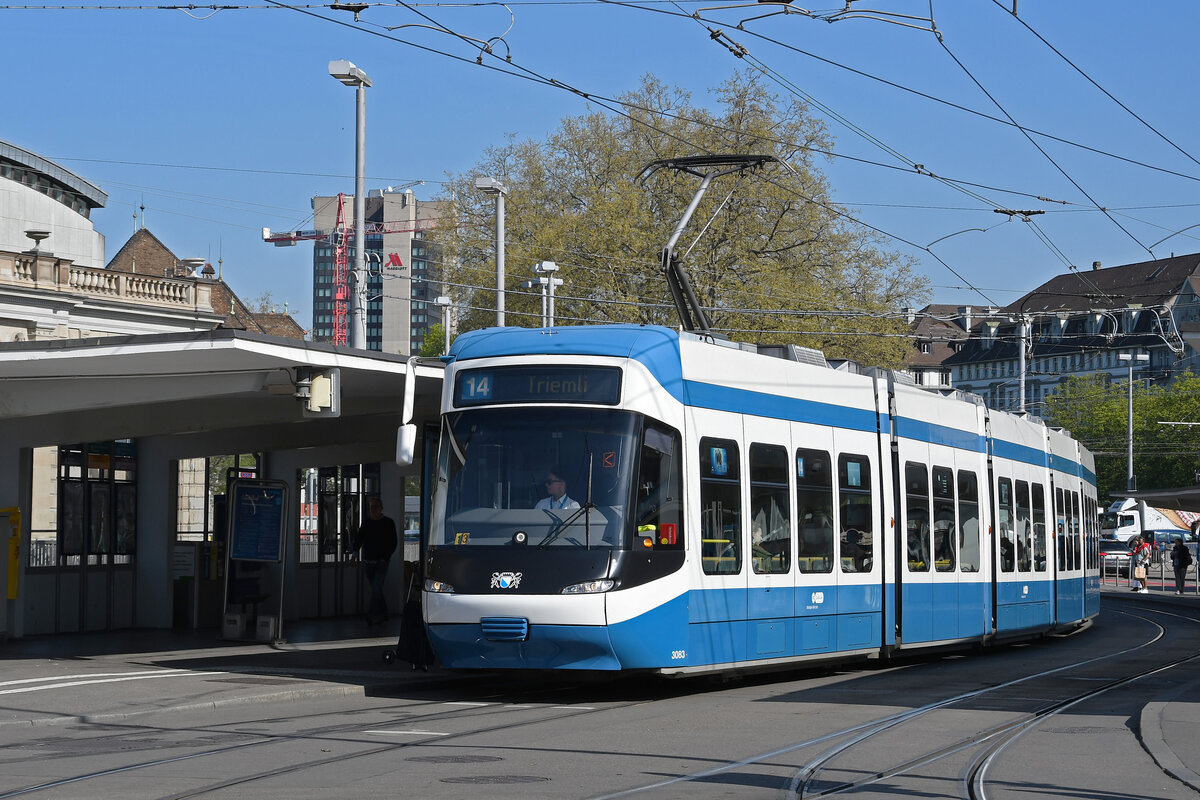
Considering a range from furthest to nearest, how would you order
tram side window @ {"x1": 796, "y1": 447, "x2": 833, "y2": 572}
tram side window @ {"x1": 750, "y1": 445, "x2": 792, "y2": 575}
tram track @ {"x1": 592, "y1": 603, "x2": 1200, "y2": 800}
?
tram side window @ {"x1": 796, "y1": 447, "x2": 833, "y2": 572}, tram side window @ {"x1": 750, "y1": 445, "x2": 792, "y2": 575}, tram track @ {"x1": 592, "y1": 603, "x2": 1200, "y2": 800}

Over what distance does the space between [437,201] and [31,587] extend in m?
36.1

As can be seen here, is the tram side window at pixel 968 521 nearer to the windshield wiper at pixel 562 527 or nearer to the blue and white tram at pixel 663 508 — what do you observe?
the blue and white tram at pixel 663 508

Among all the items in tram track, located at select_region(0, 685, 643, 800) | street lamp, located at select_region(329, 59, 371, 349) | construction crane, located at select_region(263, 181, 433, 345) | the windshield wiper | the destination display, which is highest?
construction crane, located at select_region(263, 181, 433, 345)

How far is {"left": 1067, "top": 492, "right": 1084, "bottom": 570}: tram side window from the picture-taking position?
25625 millimetres

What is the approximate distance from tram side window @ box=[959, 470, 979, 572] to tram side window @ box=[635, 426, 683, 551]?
264 inches

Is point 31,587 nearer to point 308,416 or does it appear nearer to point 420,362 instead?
point 308,416

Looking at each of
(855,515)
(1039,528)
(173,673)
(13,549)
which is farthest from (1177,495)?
(173,673)

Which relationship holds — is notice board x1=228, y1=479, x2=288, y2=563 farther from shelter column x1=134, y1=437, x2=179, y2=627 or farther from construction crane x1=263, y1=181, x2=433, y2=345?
construction crane x1=263, y1=181, x2=433, y2=345

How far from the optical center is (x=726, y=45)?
20.2 m

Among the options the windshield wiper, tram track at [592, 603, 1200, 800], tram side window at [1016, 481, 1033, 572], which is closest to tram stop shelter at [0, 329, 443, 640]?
the windshield wiper

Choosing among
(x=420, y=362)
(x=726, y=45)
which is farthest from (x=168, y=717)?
(x=726, y=45)

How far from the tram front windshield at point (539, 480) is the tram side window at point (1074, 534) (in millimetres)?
13720

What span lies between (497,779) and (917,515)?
1012 centimetres

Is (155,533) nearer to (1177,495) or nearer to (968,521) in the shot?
(968,521)
